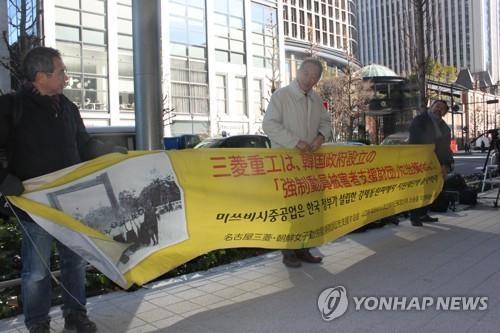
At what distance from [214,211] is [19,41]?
676cm

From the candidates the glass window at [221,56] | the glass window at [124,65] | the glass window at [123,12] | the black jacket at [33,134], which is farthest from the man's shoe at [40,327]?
Answer: the glass window at [221,56]

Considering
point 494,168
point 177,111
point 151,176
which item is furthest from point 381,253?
point 177,111

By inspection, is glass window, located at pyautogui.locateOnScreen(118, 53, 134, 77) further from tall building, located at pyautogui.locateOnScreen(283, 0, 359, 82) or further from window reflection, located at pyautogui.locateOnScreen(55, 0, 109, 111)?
tall building, located at pyautogui.locateOnScreen(283, 0, 359, 82)

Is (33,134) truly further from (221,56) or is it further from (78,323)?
(221,56)

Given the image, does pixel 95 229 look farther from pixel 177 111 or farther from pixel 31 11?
pixel 177 111

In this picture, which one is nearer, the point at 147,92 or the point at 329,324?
the point at 329,324

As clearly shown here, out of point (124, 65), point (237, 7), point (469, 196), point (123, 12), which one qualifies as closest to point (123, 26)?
point (123, 12)

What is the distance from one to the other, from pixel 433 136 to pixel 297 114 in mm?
3236

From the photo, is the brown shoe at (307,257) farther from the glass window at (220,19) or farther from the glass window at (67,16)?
the glass window at (220,19)

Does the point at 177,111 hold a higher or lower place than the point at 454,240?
higher

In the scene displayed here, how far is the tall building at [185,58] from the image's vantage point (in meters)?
38.2

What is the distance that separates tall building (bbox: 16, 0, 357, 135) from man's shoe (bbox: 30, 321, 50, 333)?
90.8ft

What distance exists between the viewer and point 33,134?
3.48 metres

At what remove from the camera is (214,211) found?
429 cm
